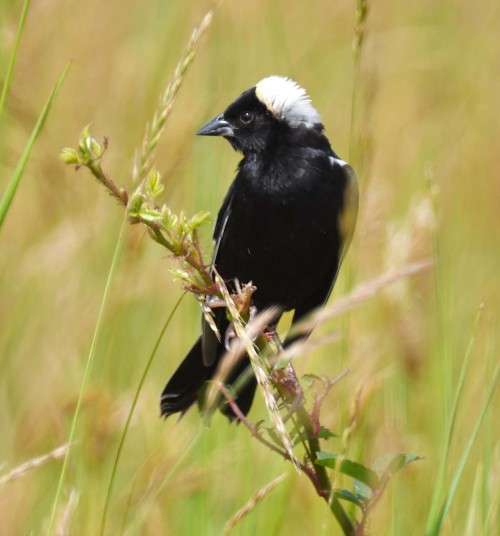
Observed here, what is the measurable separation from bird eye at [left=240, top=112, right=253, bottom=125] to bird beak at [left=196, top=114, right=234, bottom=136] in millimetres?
40

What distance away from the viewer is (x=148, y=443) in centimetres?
262

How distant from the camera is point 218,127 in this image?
3410 mm

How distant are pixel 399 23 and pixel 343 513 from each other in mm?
4946

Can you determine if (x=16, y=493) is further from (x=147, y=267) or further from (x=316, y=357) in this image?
(x=147, y=267)

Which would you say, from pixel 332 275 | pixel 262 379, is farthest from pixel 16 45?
pixel 332 275

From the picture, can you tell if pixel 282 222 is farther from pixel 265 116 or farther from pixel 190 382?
pixel 190 382

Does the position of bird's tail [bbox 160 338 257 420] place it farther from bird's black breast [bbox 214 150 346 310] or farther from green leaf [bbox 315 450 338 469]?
green leaf [bbox 315 450 338 469]

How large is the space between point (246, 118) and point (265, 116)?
0.05 m

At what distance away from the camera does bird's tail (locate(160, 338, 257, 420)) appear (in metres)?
2.83

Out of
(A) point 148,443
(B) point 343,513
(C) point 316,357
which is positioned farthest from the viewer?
(C) point 316,357

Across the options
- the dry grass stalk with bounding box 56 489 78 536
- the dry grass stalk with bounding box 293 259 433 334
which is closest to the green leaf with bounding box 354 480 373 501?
the dry grass stalk with bounding box 293 259 433 334

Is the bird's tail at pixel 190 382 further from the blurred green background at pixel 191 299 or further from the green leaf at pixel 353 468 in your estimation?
the green leaf at pixel 353 468

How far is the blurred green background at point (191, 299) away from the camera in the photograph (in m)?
2.11

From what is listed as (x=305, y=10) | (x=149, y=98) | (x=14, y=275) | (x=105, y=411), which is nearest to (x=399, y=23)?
(x=305, y=10)
